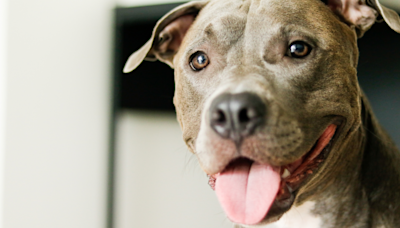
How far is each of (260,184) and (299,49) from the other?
1.65 ft

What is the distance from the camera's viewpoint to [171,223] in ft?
12.0

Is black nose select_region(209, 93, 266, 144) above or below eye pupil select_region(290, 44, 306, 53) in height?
below

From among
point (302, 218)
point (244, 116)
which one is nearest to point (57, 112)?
point (302, 218)

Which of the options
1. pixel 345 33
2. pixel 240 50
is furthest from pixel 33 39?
pixel 345 33

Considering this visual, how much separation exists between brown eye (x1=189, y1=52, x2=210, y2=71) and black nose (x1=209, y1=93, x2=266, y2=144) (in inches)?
15.2

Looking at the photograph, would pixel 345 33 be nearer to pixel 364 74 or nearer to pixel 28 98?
pixel 364 74

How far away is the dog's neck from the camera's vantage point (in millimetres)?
1482

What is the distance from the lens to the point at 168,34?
1879mm

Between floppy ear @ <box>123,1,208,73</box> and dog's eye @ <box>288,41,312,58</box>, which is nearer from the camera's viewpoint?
dog's eye @ <box>288,41,312,58</box>

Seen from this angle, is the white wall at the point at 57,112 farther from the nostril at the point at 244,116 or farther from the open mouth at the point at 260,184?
the nostril at the point at 244,116

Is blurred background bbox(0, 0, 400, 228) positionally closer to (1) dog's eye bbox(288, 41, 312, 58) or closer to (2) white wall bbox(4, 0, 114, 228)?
(2) white wall bbox(4, 0, 114, 228)

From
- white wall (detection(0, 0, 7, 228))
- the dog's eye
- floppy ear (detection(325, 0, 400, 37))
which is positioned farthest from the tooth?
white wall (detection(0, 0, 7, 228))

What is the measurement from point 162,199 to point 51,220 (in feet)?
3.34

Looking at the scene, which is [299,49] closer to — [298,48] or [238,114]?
[298,48]
